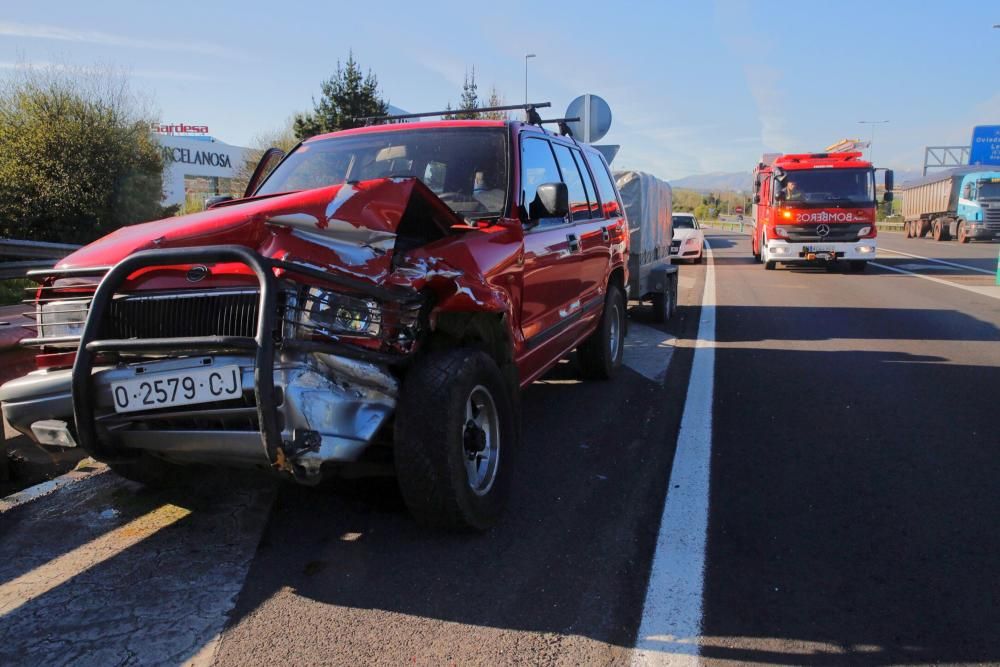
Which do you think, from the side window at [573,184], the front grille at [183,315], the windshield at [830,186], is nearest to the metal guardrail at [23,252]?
the front grille at [183,315]

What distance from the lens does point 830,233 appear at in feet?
59.7

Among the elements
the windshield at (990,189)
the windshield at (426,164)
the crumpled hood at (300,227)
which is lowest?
the crumpled hood at (300,227)

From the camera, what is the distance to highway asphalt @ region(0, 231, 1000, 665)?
2752mm

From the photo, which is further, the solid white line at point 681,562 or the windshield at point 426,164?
the windshield at point 426,164

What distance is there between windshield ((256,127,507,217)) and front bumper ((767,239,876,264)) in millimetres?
15380

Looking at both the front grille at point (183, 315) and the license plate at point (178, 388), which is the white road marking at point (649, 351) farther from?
the license plate at point (178, 388)

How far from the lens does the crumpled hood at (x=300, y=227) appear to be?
9.91 ft

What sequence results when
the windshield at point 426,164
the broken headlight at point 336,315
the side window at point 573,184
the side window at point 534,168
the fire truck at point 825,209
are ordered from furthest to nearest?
the fire truck at point 825,209 → the side window at point 573,184 → the side window at point 534,168 → the windshield at point 426,164 → the broken headlight at point 336,315

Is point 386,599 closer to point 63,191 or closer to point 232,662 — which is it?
point 232,662

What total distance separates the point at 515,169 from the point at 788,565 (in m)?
2.71

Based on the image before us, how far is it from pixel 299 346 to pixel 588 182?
13.3 feet

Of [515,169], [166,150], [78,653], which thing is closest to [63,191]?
[166,150]

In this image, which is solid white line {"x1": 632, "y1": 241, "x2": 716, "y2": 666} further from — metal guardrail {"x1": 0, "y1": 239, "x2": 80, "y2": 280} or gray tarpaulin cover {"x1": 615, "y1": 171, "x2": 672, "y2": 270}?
gray tarpaulin cover {"x1": 615, "y1": 171, "x2": 672, "y2": 270}

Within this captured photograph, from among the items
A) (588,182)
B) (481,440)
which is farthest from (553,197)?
(588,182)
